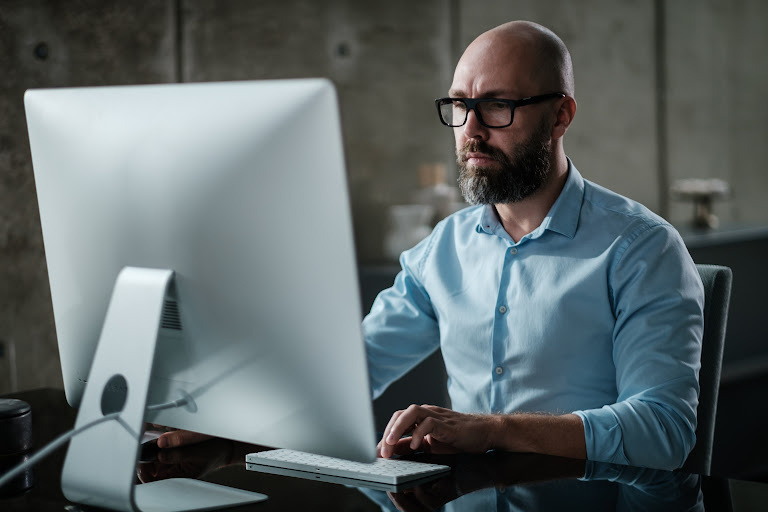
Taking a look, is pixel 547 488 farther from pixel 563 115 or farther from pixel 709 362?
pixel 563 115

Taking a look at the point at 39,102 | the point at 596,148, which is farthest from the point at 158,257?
the point at 596,148

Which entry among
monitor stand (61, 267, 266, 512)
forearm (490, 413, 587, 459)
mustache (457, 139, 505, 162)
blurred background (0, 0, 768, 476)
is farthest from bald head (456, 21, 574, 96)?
blurred background (0, 0, 768, 476)

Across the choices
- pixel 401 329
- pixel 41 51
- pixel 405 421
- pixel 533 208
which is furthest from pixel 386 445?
pixel 41 51

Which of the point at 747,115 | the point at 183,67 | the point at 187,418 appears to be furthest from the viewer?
the point at 747,115

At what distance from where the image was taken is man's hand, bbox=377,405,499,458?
4.52 feet

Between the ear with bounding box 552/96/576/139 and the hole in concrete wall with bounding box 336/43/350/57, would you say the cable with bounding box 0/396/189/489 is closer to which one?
the ear with bounding box 552/96/576/139

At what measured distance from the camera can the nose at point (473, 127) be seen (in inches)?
71.0

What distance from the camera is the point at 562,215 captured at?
1.82m

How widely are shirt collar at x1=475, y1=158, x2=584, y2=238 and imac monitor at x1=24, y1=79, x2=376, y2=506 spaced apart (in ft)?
2.83

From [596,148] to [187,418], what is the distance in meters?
4.54

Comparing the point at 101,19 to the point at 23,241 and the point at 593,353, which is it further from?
the point at 593,353

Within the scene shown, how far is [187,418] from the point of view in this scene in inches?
47.3

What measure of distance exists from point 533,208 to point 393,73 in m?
2.52

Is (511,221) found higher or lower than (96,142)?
lower
